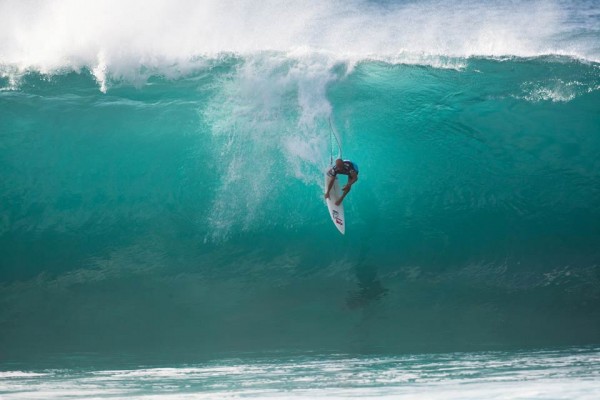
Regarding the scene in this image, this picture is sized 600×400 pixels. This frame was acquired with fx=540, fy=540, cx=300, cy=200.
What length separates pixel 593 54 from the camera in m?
10.4

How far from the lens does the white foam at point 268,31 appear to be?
9.79 meters

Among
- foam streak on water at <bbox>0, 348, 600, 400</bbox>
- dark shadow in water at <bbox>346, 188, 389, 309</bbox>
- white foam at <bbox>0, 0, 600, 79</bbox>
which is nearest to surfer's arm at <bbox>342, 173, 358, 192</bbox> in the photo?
dark shadow in water at <bbox>346, 188, 389, 309</bbox>

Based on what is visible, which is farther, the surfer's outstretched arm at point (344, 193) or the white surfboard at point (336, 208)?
the white surfboard at point (336, 208)

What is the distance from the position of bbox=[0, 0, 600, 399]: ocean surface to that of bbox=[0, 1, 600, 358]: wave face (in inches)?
1.4

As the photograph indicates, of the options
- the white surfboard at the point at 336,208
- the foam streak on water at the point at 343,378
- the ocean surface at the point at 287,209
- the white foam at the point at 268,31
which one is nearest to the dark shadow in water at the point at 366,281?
the ocean surface at the point at 287,209

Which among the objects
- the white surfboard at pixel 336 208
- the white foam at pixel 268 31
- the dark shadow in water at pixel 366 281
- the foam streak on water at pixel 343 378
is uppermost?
the white foam at pixel 268 31

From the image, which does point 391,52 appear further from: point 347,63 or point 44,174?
point 44,174

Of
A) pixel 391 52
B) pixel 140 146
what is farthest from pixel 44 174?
pixel 391 52

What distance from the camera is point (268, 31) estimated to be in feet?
36.1

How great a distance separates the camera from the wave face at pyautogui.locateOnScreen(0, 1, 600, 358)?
7066mm

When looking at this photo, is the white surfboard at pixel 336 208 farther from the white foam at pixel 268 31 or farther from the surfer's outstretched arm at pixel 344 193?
the white foam at pixel 268 31

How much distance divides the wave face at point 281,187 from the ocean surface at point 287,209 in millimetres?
34

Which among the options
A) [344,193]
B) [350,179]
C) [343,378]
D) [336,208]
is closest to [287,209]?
[336,208]

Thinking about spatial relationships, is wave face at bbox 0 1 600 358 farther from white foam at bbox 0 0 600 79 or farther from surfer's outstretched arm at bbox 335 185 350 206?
surfer's outstretched arm at bbox 335 185 350 206
